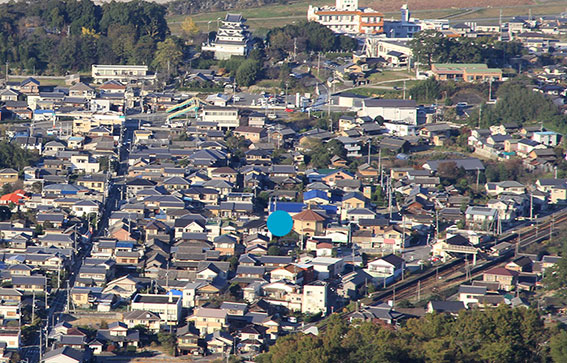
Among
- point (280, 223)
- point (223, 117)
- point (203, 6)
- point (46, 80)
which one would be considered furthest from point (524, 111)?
point (203, 6)

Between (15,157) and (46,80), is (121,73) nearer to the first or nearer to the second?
(46,80)

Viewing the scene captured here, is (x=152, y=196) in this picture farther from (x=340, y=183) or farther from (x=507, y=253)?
(x=507, y=253)

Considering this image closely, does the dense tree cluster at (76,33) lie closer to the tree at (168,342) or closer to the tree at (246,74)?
the tree at (246,74)

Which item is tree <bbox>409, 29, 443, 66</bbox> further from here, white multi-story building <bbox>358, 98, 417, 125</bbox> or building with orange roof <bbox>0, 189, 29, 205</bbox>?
building with orange roof <bbox>0, 189, 29, 205</bbox>

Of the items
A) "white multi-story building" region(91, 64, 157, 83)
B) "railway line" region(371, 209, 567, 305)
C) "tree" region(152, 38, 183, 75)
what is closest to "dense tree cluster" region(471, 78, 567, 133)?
"railway line" region(371, 209, 567, 305)

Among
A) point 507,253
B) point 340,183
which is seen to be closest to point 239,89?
point 340,183

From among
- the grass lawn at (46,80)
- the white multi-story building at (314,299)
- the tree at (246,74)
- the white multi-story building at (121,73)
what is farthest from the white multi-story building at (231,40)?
the white multi-story building at (314,299)

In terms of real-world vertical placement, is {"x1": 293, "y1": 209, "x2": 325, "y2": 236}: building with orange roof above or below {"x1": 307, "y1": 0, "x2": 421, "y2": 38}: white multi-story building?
below
